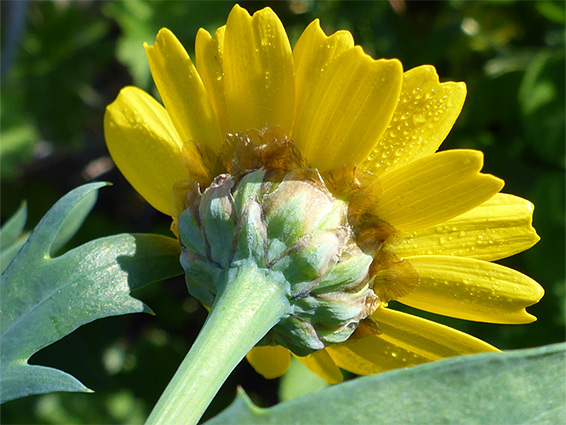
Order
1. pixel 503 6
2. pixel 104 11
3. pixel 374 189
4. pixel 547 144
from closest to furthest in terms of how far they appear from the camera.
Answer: pixel 374 189 < pixel 547 144 < pixel 503 6 < pixel 104 11

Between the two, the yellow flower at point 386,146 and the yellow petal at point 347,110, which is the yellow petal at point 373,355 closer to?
the yellow flower at point 386,146

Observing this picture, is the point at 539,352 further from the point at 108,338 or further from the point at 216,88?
the point at 108,338

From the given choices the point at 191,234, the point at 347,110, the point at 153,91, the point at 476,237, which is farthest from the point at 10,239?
the point at 153,91

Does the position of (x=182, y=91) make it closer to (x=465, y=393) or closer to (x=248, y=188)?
(x=248, y=188)

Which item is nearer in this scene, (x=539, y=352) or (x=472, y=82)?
(x=539, y=352)

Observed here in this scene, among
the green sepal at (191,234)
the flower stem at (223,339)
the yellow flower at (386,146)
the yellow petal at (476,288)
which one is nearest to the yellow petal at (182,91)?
the yellow flower at (386,146)

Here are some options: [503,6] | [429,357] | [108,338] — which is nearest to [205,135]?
[429,357]

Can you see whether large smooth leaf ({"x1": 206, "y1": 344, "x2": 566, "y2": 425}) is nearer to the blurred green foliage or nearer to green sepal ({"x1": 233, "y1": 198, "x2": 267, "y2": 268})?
green sepal ({"x1": 233, "y1": 198, "x2": 267, "y2": 268})
